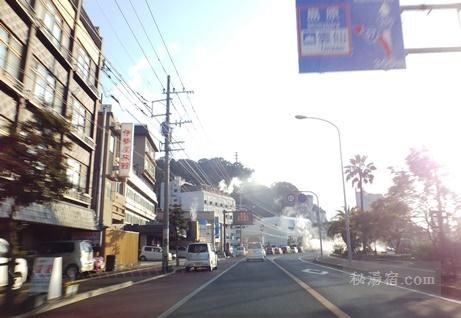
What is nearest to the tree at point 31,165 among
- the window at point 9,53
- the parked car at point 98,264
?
the window at point 9,53

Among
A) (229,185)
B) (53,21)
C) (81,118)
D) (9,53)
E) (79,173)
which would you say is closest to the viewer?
(9,53)

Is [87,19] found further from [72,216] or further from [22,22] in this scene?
[72,216]

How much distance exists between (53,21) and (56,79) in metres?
3.23

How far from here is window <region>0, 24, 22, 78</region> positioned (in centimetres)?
2058

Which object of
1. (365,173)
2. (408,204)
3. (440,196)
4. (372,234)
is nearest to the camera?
(440,196)

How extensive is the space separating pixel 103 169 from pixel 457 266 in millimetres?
25267

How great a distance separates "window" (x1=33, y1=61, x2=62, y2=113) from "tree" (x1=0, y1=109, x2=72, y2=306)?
43.6 feet

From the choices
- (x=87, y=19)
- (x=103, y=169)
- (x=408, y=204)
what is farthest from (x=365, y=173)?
(x=87, y=19)

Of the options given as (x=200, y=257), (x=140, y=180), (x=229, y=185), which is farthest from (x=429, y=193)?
(x=229, y=185)

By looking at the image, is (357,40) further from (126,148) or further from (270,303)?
(126,148)

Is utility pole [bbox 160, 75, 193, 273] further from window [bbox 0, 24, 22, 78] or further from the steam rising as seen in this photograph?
the steam rising

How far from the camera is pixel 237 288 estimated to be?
16.5m

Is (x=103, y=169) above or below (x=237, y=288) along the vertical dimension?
above

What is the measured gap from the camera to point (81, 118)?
3122 cm
